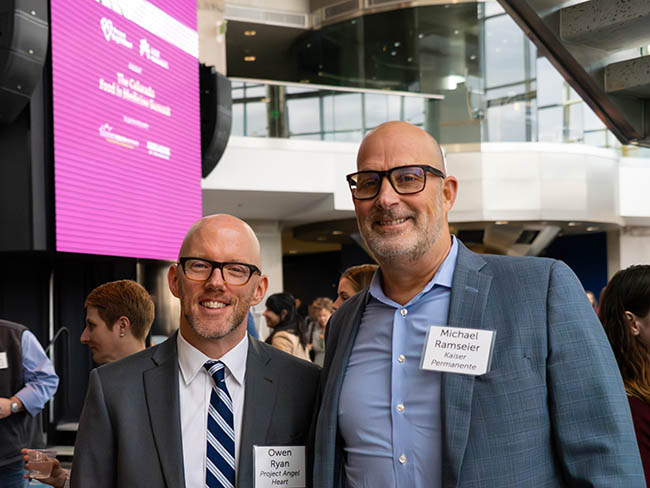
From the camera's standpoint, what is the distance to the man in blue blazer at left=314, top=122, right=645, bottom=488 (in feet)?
4.98

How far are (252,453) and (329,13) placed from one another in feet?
47.1

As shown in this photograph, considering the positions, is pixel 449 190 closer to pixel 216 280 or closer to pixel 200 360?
pixel 216 280

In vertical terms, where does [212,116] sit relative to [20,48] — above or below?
above

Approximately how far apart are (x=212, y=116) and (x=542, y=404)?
21.2 ft

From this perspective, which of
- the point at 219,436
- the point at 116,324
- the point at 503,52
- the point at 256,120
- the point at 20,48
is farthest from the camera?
the point at 503,52

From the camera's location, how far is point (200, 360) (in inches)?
71.1

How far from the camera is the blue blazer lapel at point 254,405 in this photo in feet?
5.69

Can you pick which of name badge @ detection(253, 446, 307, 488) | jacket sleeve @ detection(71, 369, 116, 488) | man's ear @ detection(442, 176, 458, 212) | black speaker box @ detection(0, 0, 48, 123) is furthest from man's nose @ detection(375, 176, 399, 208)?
black speaker box @ detection(0, 0, 48, 123)

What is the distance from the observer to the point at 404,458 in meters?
1.61

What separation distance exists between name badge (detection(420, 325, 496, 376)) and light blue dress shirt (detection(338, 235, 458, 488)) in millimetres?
56

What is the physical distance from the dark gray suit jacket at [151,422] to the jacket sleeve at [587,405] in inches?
25.6

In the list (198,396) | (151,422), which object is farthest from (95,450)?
(198,396)

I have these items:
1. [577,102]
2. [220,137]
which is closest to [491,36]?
[577,102]

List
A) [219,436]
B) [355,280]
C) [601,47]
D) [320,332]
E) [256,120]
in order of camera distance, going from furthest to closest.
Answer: [256,120], [320,332], [355,280], [601,47], [219,436]
